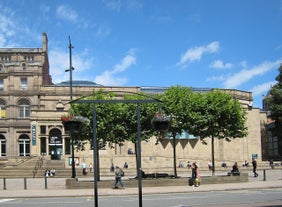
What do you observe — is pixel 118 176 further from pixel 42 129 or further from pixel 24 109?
pixel 24 109

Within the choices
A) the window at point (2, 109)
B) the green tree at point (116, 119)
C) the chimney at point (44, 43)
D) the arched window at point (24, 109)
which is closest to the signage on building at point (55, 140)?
the arched window at point (24, 109)

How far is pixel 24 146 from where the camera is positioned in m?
65.7

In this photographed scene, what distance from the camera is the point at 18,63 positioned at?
229 ft

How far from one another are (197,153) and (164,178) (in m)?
40.8

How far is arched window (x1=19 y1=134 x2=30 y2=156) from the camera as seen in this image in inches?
2581

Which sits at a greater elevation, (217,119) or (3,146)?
(217,119)

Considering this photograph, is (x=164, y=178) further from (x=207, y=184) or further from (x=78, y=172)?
(x=78, y=172)

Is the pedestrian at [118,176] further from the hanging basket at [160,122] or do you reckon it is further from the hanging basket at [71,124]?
the hanging basket at [160,122]

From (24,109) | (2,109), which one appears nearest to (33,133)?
(24,109)

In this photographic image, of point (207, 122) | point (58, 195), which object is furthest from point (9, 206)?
point (207, 122)

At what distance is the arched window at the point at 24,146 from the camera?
6556 cm

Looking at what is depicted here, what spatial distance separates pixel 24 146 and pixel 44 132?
5.64m

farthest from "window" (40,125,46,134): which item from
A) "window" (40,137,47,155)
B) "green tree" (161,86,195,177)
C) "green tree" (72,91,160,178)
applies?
"green tree" (161,86,195,177)

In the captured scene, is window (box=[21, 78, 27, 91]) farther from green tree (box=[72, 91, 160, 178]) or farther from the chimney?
green tree (box=[72, 91, 160, 178])
